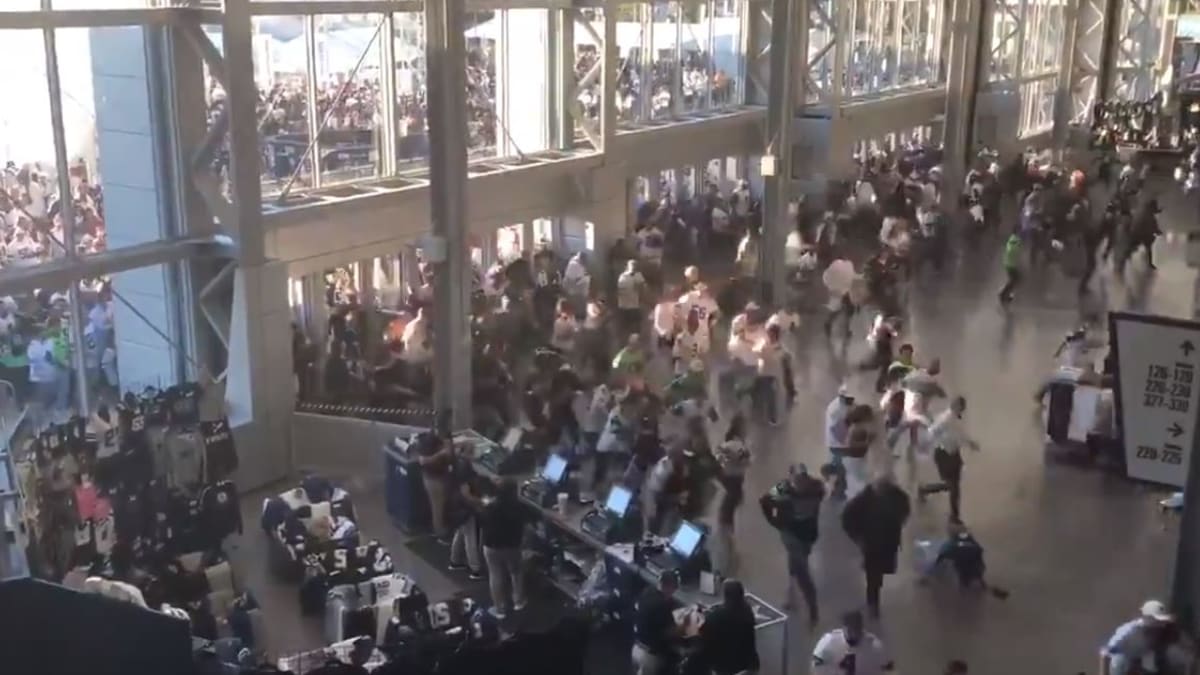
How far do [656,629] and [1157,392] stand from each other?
4002 mm

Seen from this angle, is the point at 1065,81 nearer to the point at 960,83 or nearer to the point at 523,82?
the point at 960,83

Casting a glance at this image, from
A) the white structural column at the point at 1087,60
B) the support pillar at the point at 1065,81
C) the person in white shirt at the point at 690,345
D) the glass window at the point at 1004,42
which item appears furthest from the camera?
the white structural column at the point at 1087,60

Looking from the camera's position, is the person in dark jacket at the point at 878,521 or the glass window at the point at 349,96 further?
the glass window at the point at 349,96

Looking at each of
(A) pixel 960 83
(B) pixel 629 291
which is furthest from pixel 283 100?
(A) pixel 960 83

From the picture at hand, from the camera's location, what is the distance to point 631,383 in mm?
12695

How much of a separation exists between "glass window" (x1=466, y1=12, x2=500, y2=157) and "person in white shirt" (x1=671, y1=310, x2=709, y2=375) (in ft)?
14.9

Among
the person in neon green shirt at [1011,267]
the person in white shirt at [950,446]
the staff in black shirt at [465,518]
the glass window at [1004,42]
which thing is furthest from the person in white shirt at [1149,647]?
the glass window at [1004,42]

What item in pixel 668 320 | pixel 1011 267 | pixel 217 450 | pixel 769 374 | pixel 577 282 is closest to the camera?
pixel 217 450

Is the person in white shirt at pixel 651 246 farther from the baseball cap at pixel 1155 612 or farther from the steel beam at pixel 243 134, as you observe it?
the baseball cap at pixel 1155 612

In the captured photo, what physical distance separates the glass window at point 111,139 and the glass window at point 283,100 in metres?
1.69

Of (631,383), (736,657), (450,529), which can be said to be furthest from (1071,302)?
(736,657)

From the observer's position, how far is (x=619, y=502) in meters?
10.0

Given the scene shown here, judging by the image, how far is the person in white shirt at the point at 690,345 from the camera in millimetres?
15023

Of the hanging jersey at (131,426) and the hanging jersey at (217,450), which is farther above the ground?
the hanging jersey at (131,426)
